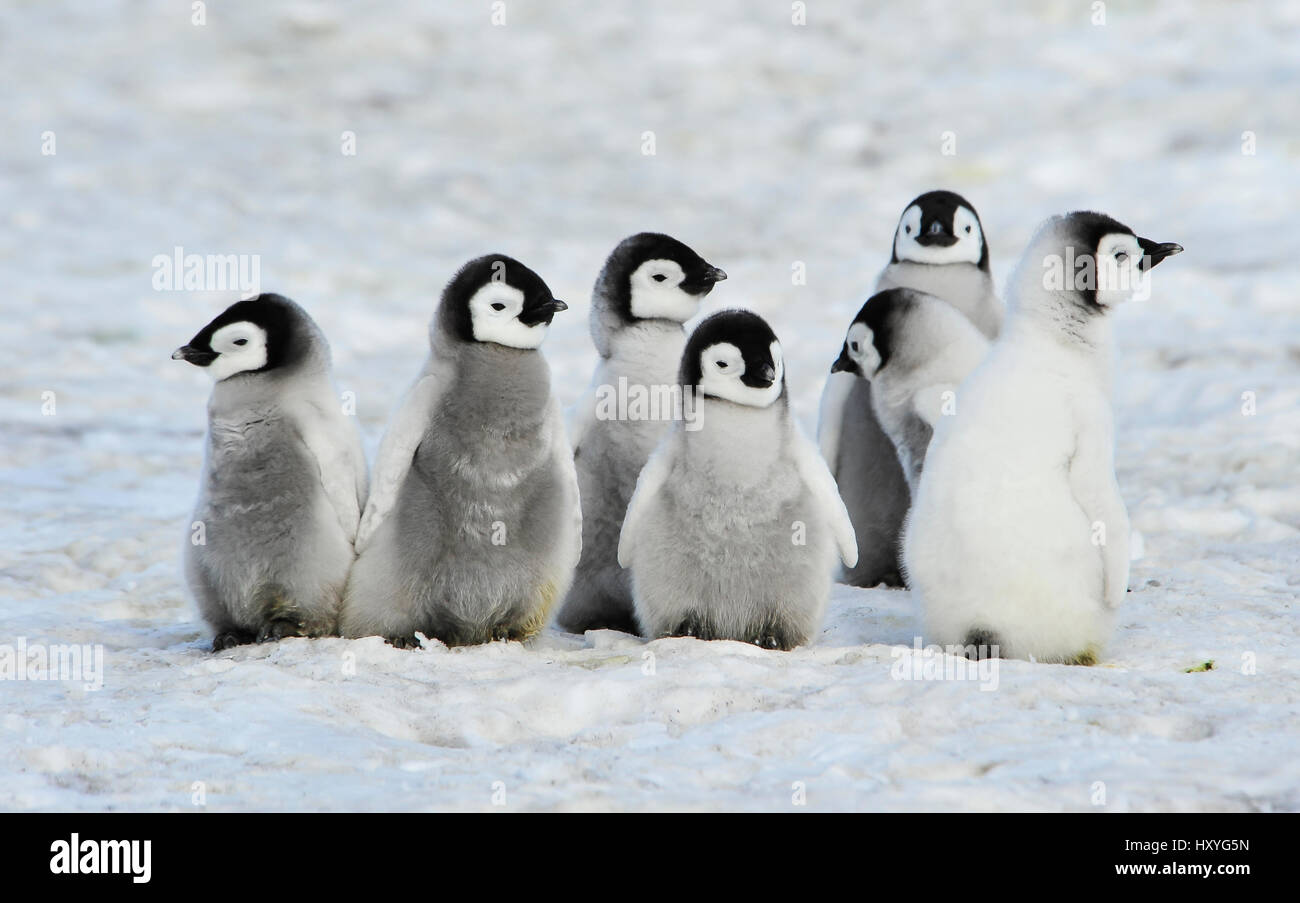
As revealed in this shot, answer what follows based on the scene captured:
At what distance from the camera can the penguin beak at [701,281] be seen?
427 centimetres

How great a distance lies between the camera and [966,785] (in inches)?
96.7

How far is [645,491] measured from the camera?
3.74 meters

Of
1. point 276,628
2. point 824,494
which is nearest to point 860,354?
point 824,494

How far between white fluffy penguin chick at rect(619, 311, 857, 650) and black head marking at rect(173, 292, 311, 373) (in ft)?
3.08

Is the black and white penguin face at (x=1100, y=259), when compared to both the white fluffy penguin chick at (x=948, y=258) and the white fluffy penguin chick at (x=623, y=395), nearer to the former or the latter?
the white fluffy penguin chick at (x=623, y=395)

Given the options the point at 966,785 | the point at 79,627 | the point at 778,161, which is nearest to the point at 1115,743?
the point at 966,785

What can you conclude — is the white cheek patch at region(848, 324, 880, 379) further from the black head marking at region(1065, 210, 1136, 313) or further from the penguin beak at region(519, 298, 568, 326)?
the penguin beak at region(519, 298, 568, 326)

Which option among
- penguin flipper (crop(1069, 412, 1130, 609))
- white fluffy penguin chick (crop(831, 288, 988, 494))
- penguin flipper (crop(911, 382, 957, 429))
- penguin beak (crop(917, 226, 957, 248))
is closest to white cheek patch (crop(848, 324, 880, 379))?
white fluffy penguin chick (crop(831, 288, 988, 494))

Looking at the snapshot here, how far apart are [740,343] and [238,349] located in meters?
1.25

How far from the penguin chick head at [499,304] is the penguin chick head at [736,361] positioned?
376 mm

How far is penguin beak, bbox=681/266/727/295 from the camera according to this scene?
14.0 feet

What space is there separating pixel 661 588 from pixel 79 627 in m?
1.57

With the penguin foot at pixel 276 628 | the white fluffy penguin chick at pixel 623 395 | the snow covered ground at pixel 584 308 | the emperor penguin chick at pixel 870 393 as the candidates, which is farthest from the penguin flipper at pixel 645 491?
the emperor penguin chick at pixel 870 393
